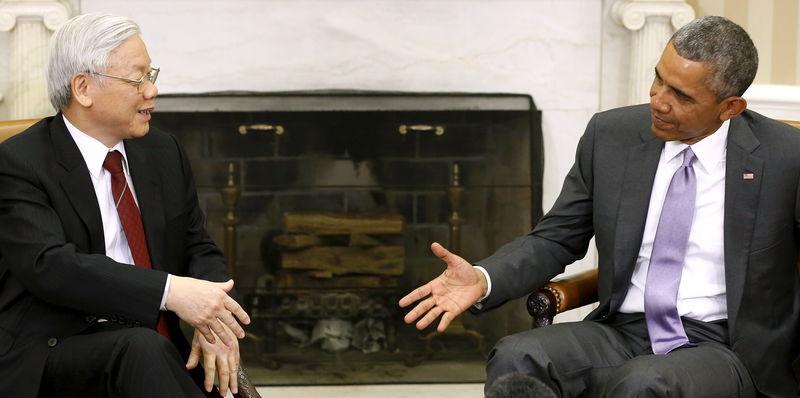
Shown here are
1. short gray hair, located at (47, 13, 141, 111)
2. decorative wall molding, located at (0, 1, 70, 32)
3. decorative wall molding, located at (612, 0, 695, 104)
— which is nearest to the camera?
short gray hair, located at (47, 13, 141, 111)

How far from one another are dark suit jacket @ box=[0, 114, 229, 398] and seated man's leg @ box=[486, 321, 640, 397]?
2.55 ft

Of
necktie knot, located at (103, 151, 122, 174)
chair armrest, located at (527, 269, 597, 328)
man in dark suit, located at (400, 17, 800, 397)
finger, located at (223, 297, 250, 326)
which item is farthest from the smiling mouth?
necktie knot, located at (103, 151, 122, 174)

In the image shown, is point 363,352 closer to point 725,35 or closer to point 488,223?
point 488,223

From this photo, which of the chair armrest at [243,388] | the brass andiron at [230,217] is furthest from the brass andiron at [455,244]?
the chair armrest at [243,388]

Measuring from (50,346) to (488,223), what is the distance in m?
2.20

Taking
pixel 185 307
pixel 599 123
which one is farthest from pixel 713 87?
pixel 185 307

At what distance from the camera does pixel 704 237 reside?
2.47 m

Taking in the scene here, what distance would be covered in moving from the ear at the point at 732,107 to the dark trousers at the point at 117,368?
1.35 metres

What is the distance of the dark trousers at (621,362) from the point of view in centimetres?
222

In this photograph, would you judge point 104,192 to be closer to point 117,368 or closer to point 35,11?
point 117,368

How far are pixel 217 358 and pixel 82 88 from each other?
0.70 m

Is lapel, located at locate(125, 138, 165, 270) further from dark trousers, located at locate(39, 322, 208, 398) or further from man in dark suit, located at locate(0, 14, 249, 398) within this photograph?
dark trousers, located at locate(39, 322, 208, 398)

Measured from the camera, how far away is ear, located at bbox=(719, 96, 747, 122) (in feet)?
7.89

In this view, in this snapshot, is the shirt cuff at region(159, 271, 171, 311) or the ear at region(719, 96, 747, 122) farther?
the ear at region(719, 96, 747, 122)
